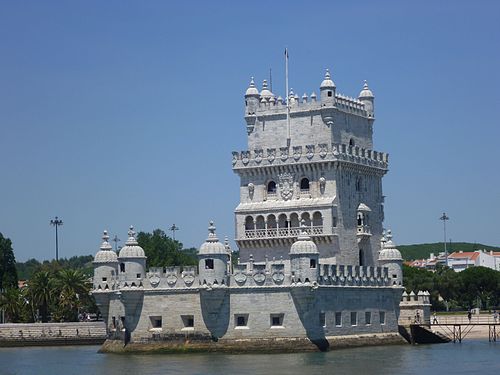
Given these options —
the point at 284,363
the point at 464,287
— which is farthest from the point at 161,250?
the point at 284,363

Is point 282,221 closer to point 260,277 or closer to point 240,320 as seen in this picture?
point 260,277

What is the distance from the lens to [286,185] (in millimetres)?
99938

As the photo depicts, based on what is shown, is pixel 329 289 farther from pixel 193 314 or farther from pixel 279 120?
pixel 279 120

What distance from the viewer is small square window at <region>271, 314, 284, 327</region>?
87.2 meters

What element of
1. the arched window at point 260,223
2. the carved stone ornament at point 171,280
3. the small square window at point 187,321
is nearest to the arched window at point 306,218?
the arched window at point 260,223

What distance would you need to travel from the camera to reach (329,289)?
90188 mm

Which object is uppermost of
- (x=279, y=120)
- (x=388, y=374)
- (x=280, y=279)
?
(x=279, y=120)

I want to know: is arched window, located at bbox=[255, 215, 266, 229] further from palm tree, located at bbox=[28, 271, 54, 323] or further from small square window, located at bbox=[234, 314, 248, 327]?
palm tree, located at bbox=[28, 271, 54, 323]

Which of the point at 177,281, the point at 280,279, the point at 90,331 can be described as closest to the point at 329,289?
the point at 280,279

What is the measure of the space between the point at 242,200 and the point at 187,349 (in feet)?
57.5

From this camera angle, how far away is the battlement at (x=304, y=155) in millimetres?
98188

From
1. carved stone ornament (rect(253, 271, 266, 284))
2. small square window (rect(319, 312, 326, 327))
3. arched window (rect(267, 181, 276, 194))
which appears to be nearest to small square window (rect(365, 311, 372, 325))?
small square window (rect(319, 312, 326, 327))

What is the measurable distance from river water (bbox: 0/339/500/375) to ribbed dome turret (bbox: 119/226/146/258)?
7.09 m

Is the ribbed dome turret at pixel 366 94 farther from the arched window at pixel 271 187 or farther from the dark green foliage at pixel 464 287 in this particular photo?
the dark green foliage at pixel 464 287
